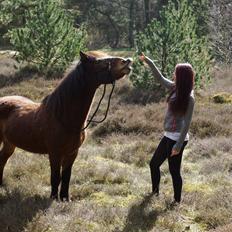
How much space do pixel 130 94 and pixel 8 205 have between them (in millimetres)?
9570

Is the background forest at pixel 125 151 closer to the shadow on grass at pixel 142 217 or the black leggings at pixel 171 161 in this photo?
the shadow on grass at pixel 142 217

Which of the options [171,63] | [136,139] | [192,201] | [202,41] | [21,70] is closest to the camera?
[192,201]

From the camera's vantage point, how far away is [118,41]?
46219mm

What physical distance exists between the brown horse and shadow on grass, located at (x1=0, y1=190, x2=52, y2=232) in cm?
29

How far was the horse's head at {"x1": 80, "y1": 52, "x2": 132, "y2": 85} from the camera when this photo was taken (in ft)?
15.4

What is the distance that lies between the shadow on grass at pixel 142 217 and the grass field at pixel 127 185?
11 millimetres

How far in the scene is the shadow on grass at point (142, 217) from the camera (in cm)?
465

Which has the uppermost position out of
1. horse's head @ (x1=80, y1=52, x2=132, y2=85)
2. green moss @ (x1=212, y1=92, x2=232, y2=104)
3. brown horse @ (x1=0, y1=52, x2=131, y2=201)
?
horse's head @ (x1=80, y1=52, x2=132, y2=85)

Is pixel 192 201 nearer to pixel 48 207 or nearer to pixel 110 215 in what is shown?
pixel 110 215

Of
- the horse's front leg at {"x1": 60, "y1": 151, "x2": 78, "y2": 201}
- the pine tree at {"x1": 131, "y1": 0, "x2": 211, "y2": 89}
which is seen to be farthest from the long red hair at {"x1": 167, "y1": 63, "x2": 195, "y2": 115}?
the pine tree at {"x1": 131, "y1": 0, "x2": 211, "y2": 89}

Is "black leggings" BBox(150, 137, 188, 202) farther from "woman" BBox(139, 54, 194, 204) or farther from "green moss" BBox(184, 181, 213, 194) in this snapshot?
"green moss" BBox(184, 181, 213, 194)

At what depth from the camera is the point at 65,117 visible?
490 centimetres

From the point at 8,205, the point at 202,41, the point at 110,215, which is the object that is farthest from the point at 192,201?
the point at 202,41

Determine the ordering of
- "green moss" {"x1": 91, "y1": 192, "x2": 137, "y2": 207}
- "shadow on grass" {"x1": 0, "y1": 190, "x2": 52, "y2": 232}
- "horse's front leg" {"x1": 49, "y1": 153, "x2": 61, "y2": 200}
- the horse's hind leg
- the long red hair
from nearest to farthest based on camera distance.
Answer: "shadow on grass" {"x1": 0, "y1": 190, "x2": 52, "y2": 232} → the long red hair → "horse's front leg" {"x1": 49, "y1": 153, "x2": 61, "y2": 200} → "green moss" {"x1": 91, "y1": 192, "x2": 137, "y2": 207} → the horse's hind leg
